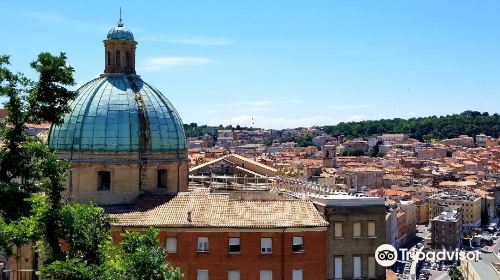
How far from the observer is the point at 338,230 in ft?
94.7

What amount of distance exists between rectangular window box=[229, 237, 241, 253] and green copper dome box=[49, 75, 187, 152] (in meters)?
5.24

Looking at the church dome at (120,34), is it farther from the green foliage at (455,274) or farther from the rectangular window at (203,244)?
the green foliage at (455,274)

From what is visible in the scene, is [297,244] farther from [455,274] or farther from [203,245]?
[455,274]

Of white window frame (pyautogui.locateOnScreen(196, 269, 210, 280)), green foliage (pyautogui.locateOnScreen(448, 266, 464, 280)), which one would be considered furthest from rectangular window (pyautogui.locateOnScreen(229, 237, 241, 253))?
green foliage (pyautogui.locateOnScreen(448, 266, 464, 280))

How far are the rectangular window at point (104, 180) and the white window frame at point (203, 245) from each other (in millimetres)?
4721

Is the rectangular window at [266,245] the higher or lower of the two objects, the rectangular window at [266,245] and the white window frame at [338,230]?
the lower

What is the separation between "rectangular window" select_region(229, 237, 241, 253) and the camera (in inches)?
1081

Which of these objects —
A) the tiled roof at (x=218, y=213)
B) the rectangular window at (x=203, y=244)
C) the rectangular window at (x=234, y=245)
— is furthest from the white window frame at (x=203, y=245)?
the rectangular window at (x=234, y=245)

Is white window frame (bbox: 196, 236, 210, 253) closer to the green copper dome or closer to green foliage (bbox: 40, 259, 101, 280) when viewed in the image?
the green copper dome

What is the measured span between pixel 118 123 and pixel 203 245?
639 cm

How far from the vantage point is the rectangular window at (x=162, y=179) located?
30266mm

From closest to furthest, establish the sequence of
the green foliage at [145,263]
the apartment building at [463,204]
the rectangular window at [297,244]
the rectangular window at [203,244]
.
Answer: the green foliage at [145,263]
the rectangular window at [203,244]
the rectangular window at [297,244]
the apartment building at [463,204]

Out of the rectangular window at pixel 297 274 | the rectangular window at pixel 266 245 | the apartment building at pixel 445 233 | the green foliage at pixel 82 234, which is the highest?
the green foliage at pixel 82 234

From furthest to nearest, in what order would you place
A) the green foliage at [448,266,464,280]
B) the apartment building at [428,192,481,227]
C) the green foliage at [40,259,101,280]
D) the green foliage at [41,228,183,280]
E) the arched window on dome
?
1. the apartment building at [428,192,481,227]
2. the green foliage at [448,266,464,280]
3. the arched window on dome
4. the green foliage at [40,259,101,280]
5. the green foliage at [41,228,183,280]
